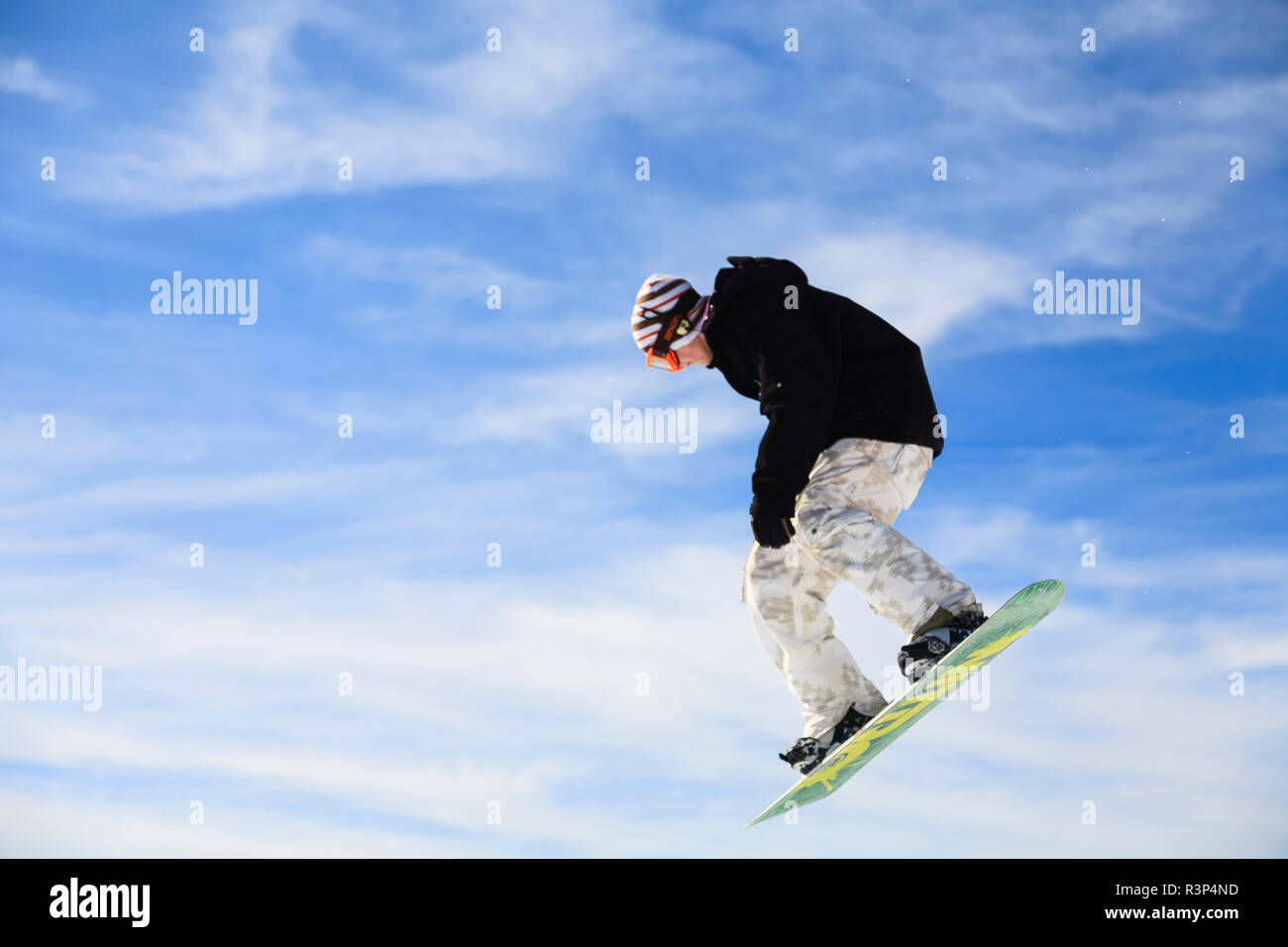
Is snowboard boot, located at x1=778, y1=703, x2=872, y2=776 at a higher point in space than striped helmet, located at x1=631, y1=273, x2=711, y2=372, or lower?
lower

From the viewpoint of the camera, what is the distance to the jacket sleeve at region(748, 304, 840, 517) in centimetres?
660

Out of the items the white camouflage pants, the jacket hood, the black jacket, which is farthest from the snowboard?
the jacket hood

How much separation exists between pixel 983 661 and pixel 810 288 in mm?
2649

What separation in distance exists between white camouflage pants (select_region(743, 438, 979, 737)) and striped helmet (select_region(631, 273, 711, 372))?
48.5 inches

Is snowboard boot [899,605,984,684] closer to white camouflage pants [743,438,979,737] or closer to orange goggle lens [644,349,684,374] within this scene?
white camouflage pants [743,438,979,737]

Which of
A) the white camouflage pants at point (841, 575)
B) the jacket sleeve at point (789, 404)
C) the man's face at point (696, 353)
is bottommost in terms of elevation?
the white camouflage pants at point (841, 575)

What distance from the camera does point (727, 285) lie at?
7055 millimetres

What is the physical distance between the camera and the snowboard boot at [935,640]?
6.48m

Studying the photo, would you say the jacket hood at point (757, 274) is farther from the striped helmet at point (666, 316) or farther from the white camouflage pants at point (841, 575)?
the white camouflage pants at point (841, 575)

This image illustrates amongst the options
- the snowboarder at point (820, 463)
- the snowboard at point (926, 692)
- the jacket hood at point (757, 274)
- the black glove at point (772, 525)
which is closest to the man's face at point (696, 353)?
the snowboarder at point (820, 463)

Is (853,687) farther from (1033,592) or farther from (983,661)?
(1033,592)

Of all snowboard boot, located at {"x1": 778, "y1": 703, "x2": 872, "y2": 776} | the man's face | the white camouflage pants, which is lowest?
snowboard boot, located at {"x1": 778, "y1": 703, "x2": 872, "y2": 776}

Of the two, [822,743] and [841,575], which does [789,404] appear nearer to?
[841,575]

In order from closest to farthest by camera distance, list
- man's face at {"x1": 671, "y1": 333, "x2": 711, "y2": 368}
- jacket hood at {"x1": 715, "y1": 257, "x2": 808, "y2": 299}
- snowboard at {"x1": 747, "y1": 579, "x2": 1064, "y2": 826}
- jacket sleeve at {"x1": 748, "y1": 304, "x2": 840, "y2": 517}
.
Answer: snowboard at {"x1": 747, "y1": 579, "x2": 1064, "y2": 826} → jacket sleeve at {"x1": 748, "y1": 304, "x2": 840, "y2": 517} → jacket hood at {"x1": 715, "y1": 257, "x2": 808, "y2": 299} → man's face at {"x1": 671, "y1": 333, "x2": 711, "y2": 368}
